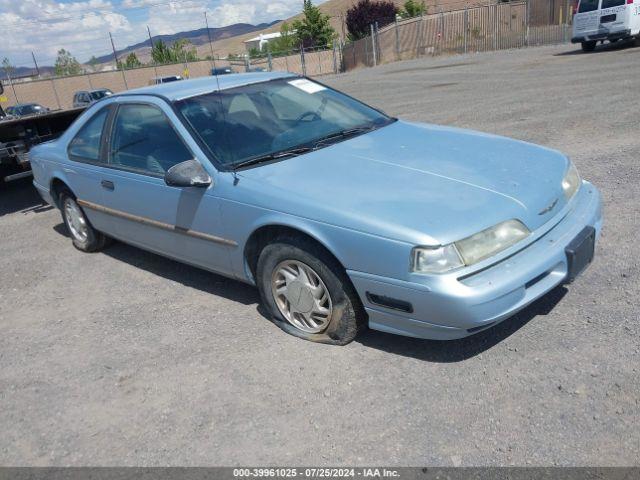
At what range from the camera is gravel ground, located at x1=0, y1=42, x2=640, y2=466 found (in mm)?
2668

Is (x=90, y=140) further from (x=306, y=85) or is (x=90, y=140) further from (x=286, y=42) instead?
(x=286, y=42)

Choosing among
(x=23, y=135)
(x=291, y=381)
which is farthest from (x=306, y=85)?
(x=23, y=135)

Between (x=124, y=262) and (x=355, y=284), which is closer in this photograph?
(x=355, y=284)

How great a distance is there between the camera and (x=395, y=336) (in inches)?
139

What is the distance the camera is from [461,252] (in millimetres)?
2865

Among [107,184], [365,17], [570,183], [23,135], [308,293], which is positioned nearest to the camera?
[308,293]

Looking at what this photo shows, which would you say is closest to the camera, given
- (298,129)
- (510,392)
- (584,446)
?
(584,446)

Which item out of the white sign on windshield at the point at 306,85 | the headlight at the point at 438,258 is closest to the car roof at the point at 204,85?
the white sign on windshield at the point at 306,85

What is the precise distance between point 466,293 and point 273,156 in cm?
165

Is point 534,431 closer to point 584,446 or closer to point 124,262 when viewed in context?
point 584,446

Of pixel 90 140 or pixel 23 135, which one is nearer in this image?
pixel 90 140

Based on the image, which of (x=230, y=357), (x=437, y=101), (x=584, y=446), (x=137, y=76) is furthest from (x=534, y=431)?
(x=137, y=76)

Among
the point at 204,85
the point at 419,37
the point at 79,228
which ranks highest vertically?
the point at 204,85

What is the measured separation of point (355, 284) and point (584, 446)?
131 centimetres
